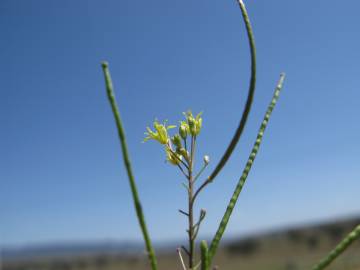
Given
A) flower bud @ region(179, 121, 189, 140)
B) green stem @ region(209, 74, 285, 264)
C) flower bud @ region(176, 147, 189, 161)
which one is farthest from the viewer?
flower bud @ region(179, 121, 189, 140)

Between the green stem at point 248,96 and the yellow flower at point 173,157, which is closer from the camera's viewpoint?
the green stem at point 248,96

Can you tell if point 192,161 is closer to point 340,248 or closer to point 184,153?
point 184,153

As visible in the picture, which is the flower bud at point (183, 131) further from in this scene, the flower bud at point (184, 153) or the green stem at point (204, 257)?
the green stem at point (204, 257)

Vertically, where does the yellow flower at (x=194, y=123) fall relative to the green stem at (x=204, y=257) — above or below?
above

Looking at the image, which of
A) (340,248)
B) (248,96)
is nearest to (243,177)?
(248,96)

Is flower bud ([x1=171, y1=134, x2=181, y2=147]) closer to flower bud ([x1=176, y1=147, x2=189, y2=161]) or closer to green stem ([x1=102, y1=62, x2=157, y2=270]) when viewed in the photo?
flower bud ([x1=176, y1=147, x2=189, y2=161])

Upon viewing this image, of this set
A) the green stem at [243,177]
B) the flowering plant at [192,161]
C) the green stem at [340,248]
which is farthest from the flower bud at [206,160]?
the green stem at [340,248]

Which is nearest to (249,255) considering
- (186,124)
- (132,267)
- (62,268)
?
(132,267)

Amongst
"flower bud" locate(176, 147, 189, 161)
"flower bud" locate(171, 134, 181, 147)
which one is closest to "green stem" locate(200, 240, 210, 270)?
"flower bud" locate(176, 147, 189, 161)

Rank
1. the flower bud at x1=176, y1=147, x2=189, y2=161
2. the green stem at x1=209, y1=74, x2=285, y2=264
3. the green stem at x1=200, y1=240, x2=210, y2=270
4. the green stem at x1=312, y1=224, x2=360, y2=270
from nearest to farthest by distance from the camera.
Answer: the green stem at x1=312, y1=224, x2=360, y2=270 < the green stem at x1=200, y1=240, x2=210, y2=270 < the green stem at x1=209, y1=74, x2=285, y2=264 < the flower bud at x1=176, y1=147, x2=189, y2=161

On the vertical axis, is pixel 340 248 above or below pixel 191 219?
below

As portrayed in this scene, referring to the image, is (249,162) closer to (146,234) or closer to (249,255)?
(146,234)
